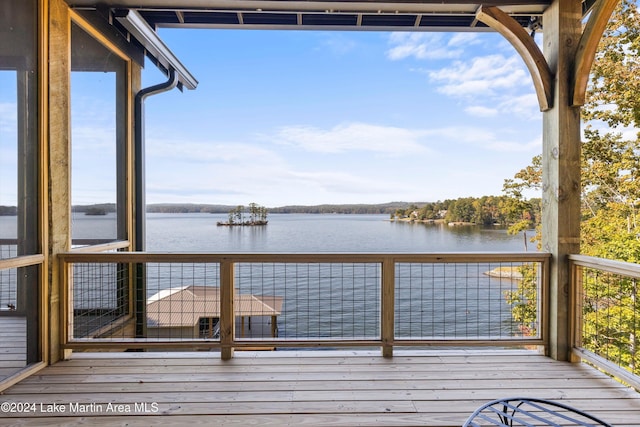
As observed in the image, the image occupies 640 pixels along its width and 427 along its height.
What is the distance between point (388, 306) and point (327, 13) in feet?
8.67

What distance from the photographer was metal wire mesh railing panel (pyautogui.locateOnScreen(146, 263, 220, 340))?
3.12 m

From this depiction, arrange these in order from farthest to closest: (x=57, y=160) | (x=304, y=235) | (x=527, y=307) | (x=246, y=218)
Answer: (x=304, y=235)
(x=246, y=218)
(x=527, y=307)
(x=57, y=160)

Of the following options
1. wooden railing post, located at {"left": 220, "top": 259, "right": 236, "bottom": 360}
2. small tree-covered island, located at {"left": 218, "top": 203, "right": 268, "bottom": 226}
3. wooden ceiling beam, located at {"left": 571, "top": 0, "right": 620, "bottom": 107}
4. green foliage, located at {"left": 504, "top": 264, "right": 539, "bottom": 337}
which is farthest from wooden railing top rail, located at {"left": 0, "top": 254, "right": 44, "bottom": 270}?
wooden ceiling beam, located at {"left": 571, "top": 0, "right": 620, "bottom": 107}

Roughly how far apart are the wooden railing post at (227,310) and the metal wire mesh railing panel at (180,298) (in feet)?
0.30

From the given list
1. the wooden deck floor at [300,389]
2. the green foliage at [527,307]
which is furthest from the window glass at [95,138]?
the green foliage at [527,307]

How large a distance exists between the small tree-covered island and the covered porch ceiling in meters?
→ 3.56

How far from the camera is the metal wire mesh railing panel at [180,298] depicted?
3121mm

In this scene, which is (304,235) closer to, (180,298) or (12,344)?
(180,298)

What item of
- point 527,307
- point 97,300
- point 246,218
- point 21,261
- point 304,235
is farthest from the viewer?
point 304,235

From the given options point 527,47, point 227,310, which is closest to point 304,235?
point 227,310

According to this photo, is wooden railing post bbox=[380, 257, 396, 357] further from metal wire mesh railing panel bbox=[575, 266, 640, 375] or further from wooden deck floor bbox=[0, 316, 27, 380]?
metal wire mesh railing panel bbox=[575, 266, 640, 375]

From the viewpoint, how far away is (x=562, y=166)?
2.75m

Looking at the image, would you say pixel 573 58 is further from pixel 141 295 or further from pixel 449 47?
pixel 449 47

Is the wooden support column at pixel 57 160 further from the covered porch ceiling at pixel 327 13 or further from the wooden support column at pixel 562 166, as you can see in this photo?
the wooden support column at pixel 562 166
